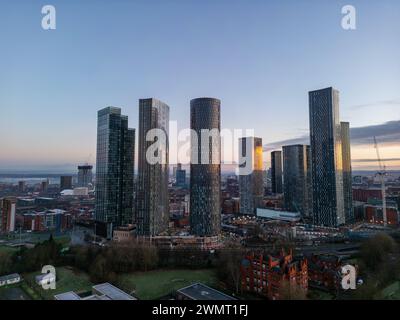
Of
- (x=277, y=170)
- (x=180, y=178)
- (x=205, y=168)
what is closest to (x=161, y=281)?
(x=205, y=168)

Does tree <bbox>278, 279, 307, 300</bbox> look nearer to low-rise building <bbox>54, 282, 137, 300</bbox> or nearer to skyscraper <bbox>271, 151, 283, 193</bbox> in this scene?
low-rise building <bbox>54, 282, 137, 300</bbox>

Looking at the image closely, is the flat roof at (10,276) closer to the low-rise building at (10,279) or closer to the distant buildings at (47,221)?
the low-rise building at (10,279)

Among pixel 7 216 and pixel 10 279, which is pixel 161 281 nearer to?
pixel 10 279

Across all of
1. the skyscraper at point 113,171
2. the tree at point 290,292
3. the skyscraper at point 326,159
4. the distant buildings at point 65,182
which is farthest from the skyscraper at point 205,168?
the distant buildings at point 65,182

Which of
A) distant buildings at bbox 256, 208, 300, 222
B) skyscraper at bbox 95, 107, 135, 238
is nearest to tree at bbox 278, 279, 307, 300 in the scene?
skyscraper at bbox 95, 107, 135, 238
